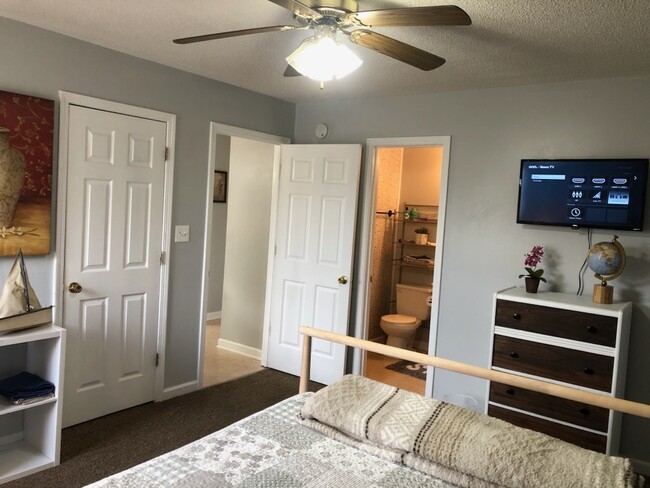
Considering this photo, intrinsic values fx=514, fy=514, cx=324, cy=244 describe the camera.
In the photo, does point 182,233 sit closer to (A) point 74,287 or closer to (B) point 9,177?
(A) point 74,287

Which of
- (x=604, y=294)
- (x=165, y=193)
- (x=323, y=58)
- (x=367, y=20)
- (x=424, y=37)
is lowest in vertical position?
(x=604, y=294)

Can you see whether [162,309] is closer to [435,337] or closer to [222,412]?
[222,412]

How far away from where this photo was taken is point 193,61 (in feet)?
10.9

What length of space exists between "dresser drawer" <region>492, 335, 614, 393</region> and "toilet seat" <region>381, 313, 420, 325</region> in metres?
1.97

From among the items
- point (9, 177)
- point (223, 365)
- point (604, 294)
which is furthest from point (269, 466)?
point (223, 365)

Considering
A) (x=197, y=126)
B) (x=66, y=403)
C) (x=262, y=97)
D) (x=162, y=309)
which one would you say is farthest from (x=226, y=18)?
(x=66, y=403)

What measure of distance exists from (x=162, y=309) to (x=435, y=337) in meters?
1.99

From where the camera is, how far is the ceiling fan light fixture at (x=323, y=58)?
2053 mm

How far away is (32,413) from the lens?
9.33ft

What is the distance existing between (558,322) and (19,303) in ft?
9.40

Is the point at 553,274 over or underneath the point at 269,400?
over

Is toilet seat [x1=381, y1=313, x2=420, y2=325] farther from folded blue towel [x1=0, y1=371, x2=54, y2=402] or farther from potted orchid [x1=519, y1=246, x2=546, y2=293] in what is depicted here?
folded blue towel [x1=0, y1=371, x2=54, y2=402]

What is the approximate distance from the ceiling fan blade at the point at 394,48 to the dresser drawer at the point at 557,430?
6.62 ft

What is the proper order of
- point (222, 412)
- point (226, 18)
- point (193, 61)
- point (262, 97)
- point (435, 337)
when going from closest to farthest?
point (226, 18) → point (193, 61) → point (222, 412) → point (435, 337) → point (262, 97)
